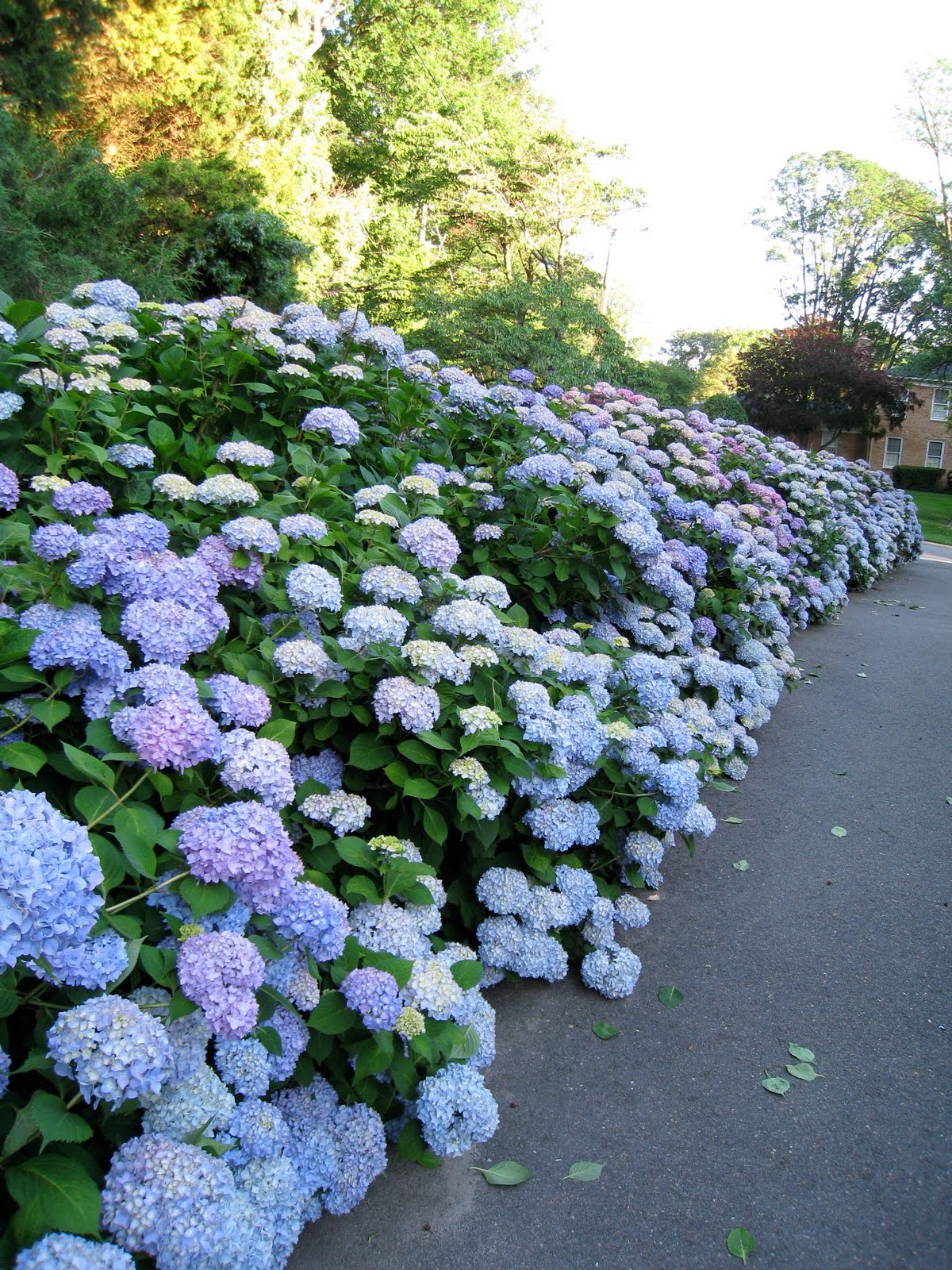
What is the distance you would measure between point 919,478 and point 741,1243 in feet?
136

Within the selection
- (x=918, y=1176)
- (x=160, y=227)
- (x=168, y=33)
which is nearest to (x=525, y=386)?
(x=918, y=1176)

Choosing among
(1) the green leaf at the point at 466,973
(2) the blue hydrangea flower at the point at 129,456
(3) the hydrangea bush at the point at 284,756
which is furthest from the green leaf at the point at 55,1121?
(2) the blue hydrangea flower at the point at 129,456

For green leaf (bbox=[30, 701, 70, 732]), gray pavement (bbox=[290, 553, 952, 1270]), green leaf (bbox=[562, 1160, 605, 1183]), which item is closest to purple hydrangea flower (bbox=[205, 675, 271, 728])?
green leaf (bbox=[30, 701, 70, 732])

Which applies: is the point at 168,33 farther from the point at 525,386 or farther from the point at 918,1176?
the point at 918,1176

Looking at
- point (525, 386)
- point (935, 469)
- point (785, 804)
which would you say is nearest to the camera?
point (785, 804)

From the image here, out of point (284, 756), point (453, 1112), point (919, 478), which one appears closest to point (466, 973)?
point (453, 1112)

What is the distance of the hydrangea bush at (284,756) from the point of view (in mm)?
1355

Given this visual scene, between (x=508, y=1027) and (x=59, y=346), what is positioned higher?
(x=59, y=346)

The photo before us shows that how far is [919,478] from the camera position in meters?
37.6

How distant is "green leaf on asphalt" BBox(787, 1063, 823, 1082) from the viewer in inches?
94.7

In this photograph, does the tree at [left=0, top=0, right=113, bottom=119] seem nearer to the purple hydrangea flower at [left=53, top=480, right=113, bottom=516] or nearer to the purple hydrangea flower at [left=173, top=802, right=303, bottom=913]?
the purple hydrangea flower at [left=53, top=480, right=113, bottom=516]

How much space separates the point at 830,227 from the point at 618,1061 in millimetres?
45137

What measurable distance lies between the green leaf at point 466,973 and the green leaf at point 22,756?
3.54 feet

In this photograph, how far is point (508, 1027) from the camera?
255 cm
